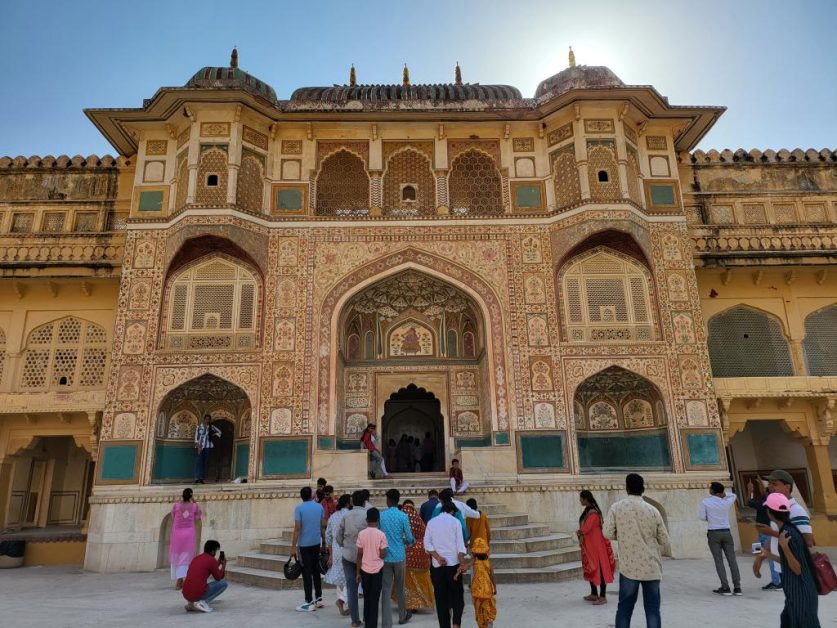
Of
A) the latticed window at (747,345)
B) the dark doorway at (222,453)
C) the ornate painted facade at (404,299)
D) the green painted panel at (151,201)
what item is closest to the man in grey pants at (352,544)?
the ornate painted facade at (404,299)

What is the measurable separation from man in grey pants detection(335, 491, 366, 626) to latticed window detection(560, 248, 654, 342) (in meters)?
7.84

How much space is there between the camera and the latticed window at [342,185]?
1397 centimetres

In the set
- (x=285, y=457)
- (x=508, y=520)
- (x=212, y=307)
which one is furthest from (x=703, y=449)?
(x=212, y=307)

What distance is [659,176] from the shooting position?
13.9 metres

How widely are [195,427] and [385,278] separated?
5.01 meters

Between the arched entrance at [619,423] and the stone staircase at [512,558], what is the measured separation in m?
3.30

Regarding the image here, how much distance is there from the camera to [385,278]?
1323cm

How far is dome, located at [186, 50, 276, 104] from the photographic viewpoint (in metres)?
13.6

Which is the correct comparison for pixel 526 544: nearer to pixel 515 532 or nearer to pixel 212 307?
pixel 515 532

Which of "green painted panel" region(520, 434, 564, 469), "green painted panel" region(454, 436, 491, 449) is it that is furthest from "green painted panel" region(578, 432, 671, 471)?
"green painted panel" region(454, 436, 491, 449)

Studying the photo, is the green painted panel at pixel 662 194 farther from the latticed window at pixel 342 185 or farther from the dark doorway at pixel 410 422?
the dark doorway at pixel 410 422

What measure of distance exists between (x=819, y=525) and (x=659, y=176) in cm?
790

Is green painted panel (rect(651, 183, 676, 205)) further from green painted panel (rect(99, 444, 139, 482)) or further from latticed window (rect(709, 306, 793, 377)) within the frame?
green painted panel (rect(99, 444, 139, 482))

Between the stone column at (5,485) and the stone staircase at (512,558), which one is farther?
the stone column at (5,485)
